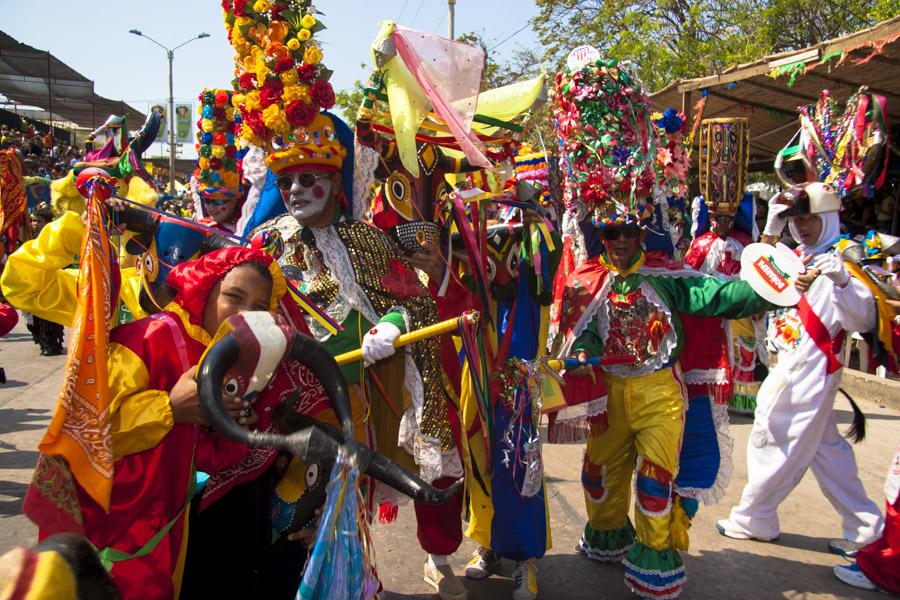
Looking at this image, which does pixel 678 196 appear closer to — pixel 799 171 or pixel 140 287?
pixel 799 171

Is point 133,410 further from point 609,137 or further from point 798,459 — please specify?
point 798,459

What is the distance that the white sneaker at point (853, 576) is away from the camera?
→ 3.79 meters

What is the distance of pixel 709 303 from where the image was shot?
142 inches

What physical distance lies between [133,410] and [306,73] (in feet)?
5.76

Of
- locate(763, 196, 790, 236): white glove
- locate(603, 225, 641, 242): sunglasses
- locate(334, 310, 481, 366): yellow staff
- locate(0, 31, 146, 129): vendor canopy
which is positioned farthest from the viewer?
locate(0, 31, 146, 129): vendor canopy

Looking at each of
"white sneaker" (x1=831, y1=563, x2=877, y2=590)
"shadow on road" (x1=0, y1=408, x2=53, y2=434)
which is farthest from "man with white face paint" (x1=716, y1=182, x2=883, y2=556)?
"shadow on road" (x1=0, y1=408, x2=53, y2=434)

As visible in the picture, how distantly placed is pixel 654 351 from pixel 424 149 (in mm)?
1491

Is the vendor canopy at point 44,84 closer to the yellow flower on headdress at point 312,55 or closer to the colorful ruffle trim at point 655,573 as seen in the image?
the yellow flower on headdress at point 312,55

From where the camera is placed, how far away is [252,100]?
326cm

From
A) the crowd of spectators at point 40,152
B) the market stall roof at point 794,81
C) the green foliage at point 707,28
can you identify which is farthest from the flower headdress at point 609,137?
the crowd of spectators at point 40,152

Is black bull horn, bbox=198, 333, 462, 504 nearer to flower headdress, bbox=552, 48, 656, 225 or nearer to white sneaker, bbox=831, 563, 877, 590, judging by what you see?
flower headdress, bbox=552, 48, 656, 225

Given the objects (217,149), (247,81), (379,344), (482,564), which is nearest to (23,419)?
(217,149)

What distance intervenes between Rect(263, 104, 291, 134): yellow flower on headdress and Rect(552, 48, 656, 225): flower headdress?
1400 millimetres

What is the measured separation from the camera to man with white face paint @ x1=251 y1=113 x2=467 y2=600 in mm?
3270
